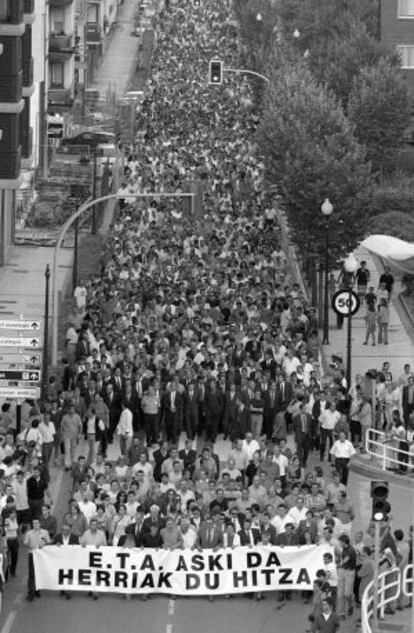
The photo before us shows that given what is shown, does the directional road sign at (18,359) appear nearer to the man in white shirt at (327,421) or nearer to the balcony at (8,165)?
the man in white shirt at (327,421)

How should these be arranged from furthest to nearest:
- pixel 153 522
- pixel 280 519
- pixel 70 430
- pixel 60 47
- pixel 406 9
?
pixel 406 9
pixel 60 47
pixel 70 430
pixel 280 519
pixel 153 522

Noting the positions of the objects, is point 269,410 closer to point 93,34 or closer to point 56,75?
point 56,75

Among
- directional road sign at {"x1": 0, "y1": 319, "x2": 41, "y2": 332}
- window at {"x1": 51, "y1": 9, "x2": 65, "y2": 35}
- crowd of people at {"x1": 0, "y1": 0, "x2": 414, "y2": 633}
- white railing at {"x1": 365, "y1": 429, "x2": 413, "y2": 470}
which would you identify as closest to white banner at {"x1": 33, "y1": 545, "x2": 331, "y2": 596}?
crowd of people at {"x1": 0, "y1": 0, "x2": 414, "y2": 633}

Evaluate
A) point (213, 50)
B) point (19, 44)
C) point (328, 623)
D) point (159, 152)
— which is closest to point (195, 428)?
point (328, 623)

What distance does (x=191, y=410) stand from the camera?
5303cm

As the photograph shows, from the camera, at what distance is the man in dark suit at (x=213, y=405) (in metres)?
52.9

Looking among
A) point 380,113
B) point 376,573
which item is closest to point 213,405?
point 376,573

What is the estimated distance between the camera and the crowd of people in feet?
140

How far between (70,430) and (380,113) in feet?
145

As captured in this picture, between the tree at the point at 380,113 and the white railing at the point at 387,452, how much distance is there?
40821mm

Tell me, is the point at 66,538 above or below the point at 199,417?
below

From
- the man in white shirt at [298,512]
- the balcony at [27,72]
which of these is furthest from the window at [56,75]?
the man in white shirt at [298,512]

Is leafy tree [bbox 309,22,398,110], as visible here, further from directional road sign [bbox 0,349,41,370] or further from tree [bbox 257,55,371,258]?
directional road sign [bbox 0,349,41,370]

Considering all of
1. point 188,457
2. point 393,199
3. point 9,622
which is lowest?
point 9,622
